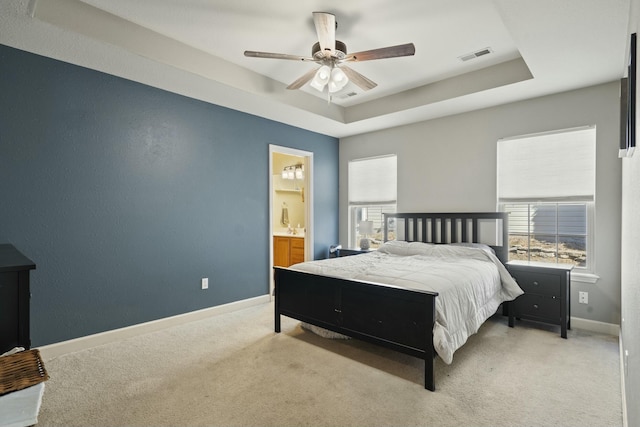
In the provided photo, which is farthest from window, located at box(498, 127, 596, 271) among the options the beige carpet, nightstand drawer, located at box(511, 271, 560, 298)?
the beige carpet

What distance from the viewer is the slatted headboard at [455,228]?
4.16 metres

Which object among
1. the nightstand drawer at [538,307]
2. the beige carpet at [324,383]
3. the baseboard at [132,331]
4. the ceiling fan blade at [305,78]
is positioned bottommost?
the beige carpet at [324,383]

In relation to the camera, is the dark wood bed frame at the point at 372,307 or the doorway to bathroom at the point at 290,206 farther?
the doorway to bathroom at the point at 290,206

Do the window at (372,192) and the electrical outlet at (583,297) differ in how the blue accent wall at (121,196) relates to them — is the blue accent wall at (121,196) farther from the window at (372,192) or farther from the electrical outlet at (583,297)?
the electrical outlet at (583,297)

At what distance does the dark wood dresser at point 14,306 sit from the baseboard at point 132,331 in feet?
7.10

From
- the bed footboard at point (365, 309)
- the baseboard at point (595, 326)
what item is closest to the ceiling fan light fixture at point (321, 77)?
the bed footboard at point (365, 309)

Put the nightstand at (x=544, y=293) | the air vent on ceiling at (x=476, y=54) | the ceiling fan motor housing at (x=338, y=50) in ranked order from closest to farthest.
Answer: the ceiling fan motor housing at (x=338, y=50)
the air vent on ceiling at (x=476, y=54)
the nightstand at (x=544, y=293)

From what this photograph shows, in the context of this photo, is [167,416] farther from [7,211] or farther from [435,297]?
[7,211]

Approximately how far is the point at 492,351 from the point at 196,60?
390 cm

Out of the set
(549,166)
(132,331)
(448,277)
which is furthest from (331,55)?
(132,331)

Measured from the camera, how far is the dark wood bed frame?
2449 mm

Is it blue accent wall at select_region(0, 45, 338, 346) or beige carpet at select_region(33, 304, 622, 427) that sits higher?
blue accent wall at select_region(0, 45, 338, 346)

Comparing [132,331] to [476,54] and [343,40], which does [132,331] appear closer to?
[343,40]

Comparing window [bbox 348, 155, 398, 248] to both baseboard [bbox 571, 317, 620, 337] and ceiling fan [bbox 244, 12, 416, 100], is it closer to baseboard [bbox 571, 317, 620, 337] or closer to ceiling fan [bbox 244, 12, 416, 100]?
ceiling fan [bbox 244, 12, 416, 100]
